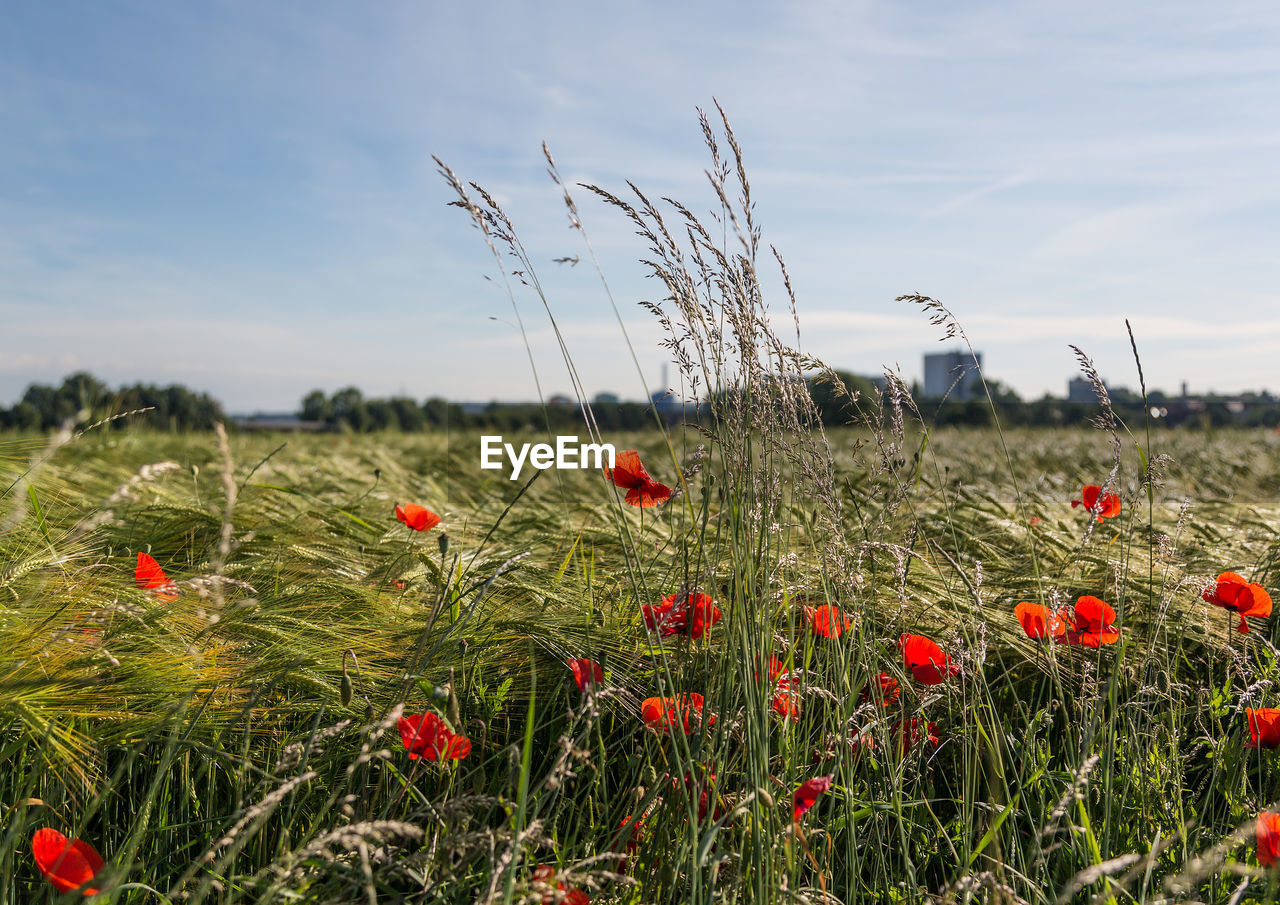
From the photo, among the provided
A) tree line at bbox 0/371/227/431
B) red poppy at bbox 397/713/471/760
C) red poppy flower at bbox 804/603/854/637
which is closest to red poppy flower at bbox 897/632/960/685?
red poppy flower at bbox 804/603/854/637

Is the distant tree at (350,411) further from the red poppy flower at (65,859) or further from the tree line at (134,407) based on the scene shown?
the red poppy flower at (65,859)

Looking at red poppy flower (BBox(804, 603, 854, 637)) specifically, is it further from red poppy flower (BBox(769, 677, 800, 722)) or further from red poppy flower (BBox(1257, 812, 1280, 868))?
red poppy flower (BBox(1257, 812, 1280, 868))

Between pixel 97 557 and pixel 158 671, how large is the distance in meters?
0.68

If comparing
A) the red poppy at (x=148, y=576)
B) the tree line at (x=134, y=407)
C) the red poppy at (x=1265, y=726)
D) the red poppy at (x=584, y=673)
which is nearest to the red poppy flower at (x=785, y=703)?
the red poppy at (x=584, y=673)

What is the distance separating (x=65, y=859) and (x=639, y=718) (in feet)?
2.26

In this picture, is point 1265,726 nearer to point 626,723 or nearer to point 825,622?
point 825,622

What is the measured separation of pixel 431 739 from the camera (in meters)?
1.03

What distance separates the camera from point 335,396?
9.70 meters

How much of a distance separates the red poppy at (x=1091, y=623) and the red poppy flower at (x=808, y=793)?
0.64 m

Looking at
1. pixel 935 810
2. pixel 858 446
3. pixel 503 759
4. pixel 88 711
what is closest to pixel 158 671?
pixel 88 711

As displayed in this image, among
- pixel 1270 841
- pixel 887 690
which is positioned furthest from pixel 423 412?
pixel 1270 841

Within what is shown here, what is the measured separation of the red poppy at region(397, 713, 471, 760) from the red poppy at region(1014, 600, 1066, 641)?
2.73 feet

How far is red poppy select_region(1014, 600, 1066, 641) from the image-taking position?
119 cm

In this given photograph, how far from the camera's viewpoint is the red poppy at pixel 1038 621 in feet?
3.91
